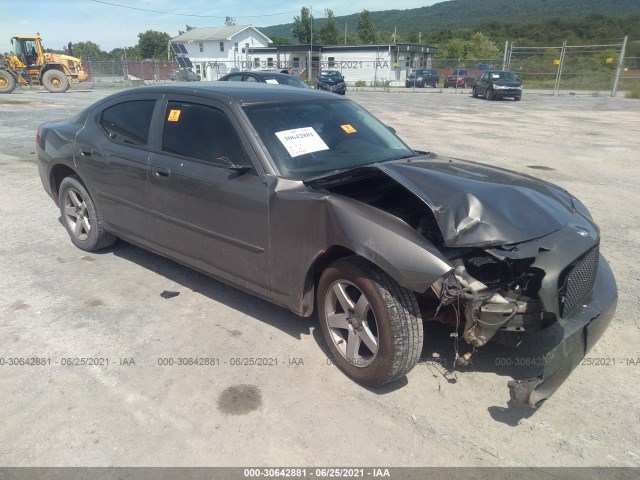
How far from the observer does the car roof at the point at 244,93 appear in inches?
145

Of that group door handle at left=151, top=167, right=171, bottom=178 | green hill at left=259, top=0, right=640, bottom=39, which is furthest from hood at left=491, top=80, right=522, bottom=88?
green hill at left=259, top=0, right=640, bottom=39

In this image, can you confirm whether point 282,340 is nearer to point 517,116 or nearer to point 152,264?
point 152,264

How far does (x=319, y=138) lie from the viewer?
368 centimetres

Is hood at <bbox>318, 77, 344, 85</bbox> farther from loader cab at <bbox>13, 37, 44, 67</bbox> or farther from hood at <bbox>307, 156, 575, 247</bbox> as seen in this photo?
hood at <bbox>307, 156, 575, 247</bbox>

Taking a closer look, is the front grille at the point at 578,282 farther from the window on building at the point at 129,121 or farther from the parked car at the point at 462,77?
the parked car at the point at 462,77

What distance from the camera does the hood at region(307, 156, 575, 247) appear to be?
9.02ft

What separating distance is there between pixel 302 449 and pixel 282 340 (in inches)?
41.1

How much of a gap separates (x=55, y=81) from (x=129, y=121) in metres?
26.6

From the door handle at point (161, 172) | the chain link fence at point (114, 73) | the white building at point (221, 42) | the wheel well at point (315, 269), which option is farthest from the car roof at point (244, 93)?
the white building at point (221, 42)

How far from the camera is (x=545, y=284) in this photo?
2645 mm

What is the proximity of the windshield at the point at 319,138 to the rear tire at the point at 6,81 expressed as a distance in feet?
88.6

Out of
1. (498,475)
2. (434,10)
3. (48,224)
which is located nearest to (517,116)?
(48,224)

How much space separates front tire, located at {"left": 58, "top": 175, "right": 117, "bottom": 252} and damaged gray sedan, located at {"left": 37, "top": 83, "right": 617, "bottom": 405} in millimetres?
307

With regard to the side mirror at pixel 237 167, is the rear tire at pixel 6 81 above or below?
below
